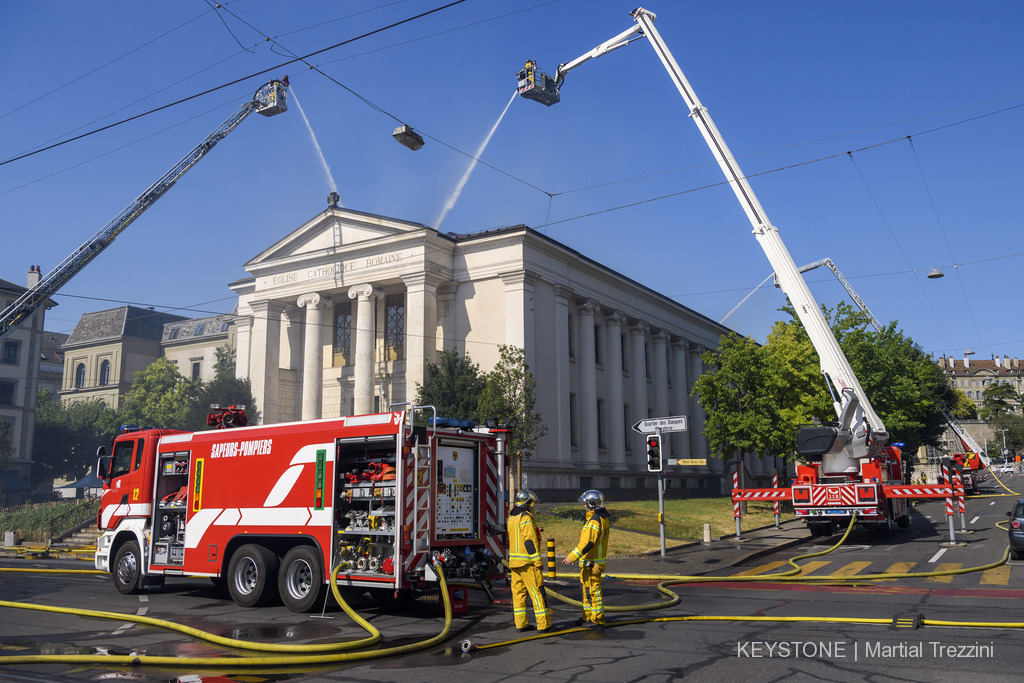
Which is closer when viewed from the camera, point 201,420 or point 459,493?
point 459,493

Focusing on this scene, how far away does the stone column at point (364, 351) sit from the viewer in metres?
42.6

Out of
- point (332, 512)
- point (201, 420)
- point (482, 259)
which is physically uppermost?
point (482, 259)

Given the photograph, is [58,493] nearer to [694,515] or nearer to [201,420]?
[201,420]

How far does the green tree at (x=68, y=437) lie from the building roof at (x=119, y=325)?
1142 cm

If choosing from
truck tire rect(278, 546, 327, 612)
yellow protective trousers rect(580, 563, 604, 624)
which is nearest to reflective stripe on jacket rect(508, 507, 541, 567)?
yellow protective trousers rect(580, 563, 604, 624)

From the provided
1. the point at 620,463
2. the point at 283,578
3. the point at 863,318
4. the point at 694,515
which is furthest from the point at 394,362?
the point at 283,578

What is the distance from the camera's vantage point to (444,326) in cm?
4400

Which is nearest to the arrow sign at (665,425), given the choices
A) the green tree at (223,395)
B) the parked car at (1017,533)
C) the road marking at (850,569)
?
the road marking at (850,569)

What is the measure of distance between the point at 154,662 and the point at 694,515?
85.4 ft

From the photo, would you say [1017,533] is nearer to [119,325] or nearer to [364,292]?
[364,292]

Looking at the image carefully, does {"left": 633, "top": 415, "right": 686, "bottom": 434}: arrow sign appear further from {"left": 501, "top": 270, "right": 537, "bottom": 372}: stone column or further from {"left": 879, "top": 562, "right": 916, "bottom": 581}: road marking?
{"left": 501, "top": 270, "right": 537, "bottom": 372}: stone column

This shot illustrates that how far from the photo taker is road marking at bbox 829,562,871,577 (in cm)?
1544

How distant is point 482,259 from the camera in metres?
43.2

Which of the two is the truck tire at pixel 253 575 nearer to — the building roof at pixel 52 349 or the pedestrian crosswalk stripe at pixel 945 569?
the pedestrian crosswalk stripe at pixel 945 569
